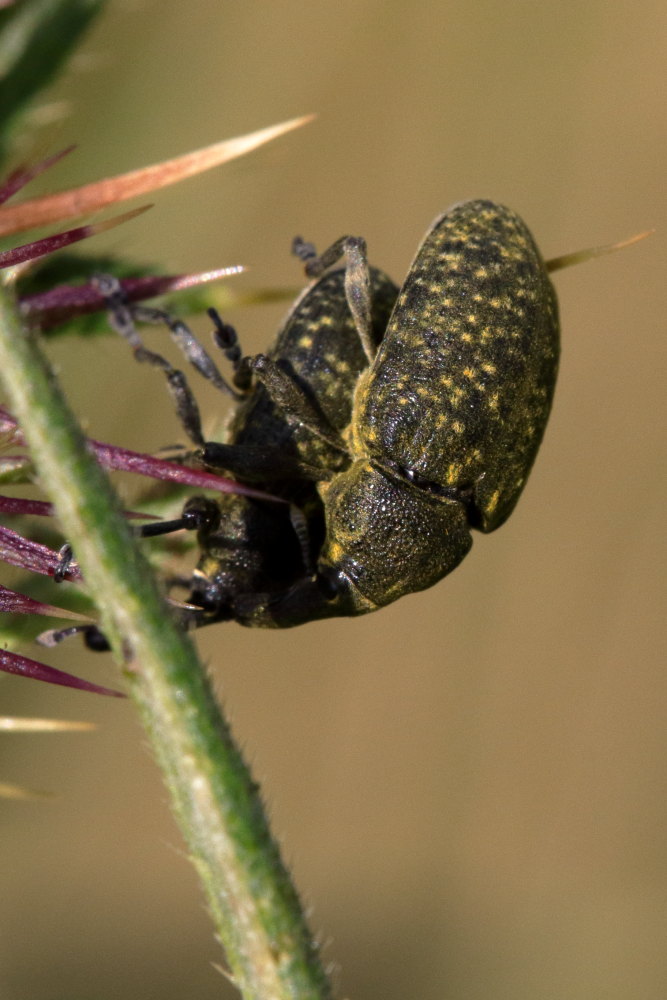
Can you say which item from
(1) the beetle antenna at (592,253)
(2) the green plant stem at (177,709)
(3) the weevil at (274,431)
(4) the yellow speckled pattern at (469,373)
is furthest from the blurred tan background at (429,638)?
(2) the green plant stem at (177,709)

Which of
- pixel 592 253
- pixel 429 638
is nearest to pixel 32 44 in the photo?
pixel 592 253

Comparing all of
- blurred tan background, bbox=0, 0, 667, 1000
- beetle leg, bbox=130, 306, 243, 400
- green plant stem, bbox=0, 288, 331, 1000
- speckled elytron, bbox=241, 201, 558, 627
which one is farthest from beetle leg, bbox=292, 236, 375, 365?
blurred tan background, bbox=0, 0, 667, 1000

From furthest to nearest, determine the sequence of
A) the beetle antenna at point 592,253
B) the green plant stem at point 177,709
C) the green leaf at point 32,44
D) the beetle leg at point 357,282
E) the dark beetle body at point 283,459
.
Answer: the green leaf at point 32,44, the beetle leg at point 357,282, the dark beetle body at point 283,459, the beetle antenna at point 592,253, the green plant stem at point 177,709

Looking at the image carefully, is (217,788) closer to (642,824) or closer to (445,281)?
(445,281)

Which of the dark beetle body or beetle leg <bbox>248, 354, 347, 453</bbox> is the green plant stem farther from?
beetle leg <bbox>248, 354, 347, 453</bbox>

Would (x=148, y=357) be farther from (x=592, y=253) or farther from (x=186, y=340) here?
(x=592, y=253)

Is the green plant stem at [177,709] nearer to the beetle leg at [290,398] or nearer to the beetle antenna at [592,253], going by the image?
the beetle leg at [290,398]
